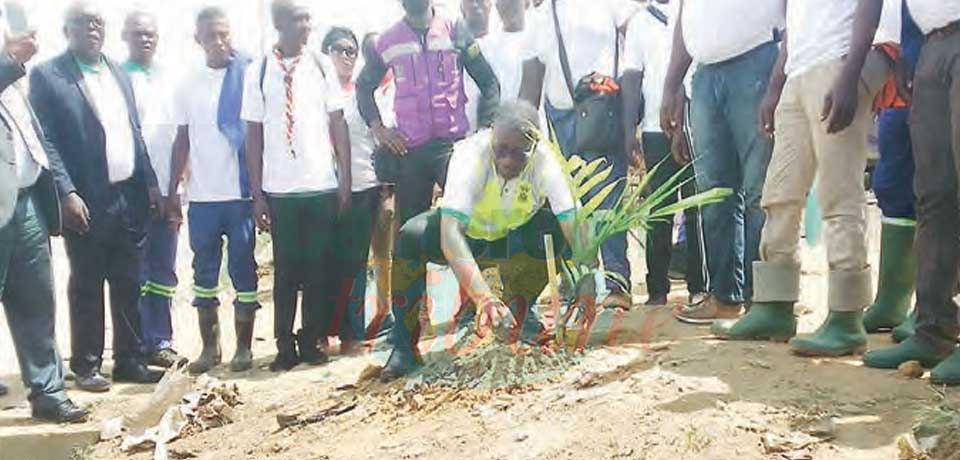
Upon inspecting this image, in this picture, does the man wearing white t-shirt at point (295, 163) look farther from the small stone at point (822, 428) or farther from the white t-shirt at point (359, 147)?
the small stone at point (822, 428)

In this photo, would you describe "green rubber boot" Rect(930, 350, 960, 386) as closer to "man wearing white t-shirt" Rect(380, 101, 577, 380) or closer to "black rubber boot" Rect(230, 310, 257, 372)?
"man wearing white t-shirt" Rect(380, 101, 577, 380)

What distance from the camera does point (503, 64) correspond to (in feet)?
22.2

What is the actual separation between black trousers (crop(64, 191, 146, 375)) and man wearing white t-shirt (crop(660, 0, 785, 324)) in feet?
8.71

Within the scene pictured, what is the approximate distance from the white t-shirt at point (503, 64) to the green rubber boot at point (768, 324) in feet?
7.95

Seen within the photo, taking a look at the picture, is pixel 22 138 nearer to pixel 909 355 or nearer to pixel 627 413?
pixel 627 413

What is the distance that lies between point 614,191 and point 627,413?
2346 mm

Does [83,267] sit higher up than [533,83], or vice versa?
[533,83]

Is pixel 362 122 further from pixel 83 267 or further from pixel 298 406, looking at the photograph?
pixel 298 406

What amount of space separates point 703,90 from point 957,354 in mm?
1731

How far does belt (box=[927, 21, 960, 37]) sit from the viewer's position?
11.5 feet

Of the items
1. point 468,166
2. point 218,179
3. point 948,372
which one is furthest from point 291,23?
point 948,372

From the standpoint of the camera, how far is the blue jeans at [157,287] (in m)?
5.82

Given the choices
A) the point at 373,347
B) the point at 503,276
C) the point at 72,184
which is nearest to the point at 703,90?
the point at 503,276

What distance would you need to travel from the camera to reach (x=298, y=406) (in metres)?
4.54
